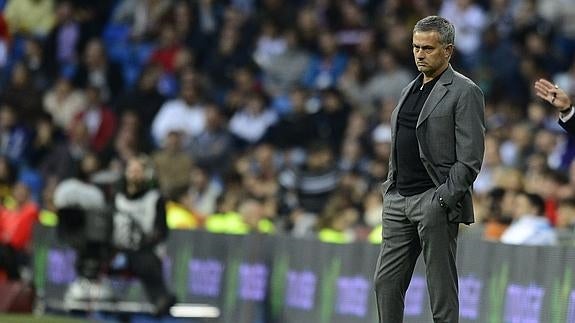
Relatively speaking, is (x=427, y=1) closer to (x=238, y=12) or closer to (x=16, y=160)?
(x=238, y=12)

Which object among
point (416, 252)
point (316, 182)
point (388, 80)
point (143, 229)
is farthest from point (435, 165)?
point (388, 80)

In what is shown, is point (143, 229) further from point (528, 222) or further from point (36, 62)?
point (36, 62)

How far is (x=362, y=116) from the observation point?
1909 centimetres

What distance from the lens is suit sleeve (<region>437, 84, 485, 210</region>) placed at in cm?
886

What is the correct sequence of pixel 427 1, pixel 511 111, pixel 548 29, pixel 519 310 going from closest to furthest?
pixel 519 310 → pixel 511 111 → pixel 548 29 → pixel 427 1

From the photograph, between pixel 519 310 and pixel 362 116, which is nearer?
pixel 519 310

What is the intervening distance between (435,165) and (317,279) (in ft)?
18.6

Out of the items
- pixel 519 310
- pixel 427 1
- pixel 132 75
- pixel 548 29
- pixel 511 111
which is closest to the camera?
pixel 519 310

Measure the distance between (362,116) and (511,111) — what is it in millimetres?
2400

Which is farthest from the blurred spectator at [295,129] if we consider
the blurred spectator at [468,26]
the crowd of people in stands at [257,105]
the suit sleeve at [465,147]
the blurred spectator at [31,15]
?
the suit sleeve at [465,147]

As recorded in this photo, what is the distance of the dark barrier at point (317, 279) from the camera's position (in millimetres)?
11414

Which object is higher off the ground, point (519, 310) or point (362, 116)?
point (362, 116)

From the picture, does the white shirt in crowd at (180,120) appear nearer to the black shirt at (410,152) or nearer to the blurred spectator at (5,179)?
the blurred spectator at (5,179)

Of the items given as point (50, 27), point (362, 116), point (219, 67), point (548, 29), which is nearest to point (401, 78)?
point (362, 116)
